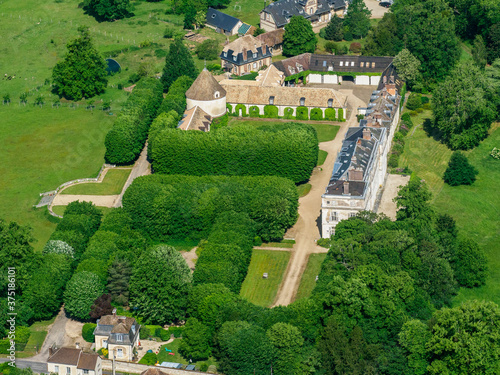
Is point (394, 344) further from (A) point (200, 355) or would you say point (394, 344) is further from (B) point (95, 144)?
(B) point (95, 144)

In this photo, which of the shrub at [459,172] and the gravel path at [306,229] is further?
the shrub at [459,172]

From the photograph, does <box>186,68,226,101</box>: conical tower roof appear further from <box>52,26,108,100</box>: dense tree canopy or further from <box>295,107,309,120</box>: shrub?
<box>52,26,108,100</box>: dense tree canopy

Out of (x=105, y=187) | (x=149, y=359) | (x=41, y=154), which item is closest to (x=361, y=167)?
(x=105, y=187)

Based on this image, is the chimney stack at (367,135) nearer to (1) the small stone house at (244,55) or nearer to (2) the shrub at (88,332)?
(1) the small stone house at (244,55)

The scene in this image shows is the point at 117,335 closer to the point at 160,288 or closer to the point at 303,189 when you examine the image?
the point at 160,288

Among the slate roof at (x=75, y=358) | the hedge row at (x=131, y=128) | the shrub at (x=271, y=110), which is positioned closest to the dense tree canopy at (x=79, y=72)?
the hedge row at (x=131, y=128)

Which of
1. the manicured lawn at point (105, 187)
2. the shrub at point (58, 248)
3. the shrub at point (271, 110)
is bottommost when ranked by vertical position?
the manicured lawn at point (105, 187)

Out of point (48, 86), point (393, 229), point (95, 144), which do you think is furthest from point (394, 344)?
point (48, 86)
